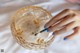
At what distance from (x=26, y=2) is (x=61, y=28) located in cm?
17

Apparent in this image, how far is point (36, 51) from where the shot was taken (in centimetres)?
51

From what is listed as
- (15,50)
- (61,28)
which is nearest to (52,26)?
(61,28)

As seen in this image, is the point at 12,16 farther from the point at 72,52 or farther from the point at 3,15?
the point at 72,52

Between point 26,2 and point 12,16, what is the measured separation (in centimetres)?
7

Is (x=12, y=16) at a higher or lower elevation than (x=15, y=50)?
higher

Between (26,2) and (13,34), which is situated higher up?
(26,2)

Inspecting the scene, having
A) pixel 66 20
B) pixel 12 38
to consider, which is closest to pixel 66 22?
pixel 66 20

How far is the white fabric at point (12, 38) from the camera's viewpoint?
0.51 meters

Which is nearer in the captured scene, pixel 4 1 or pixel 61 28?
pixel 61 28

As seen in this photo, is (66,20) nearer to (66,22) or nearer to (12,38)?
(66,22)

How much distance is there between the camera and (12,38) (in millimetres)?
517

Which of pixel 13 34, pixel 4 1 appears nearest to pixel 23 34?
pixel 13 34

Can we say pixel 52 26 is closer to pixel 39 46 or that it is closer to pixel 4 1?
pixel 39 46

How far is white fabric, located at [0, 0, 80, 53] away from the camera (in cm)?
51
